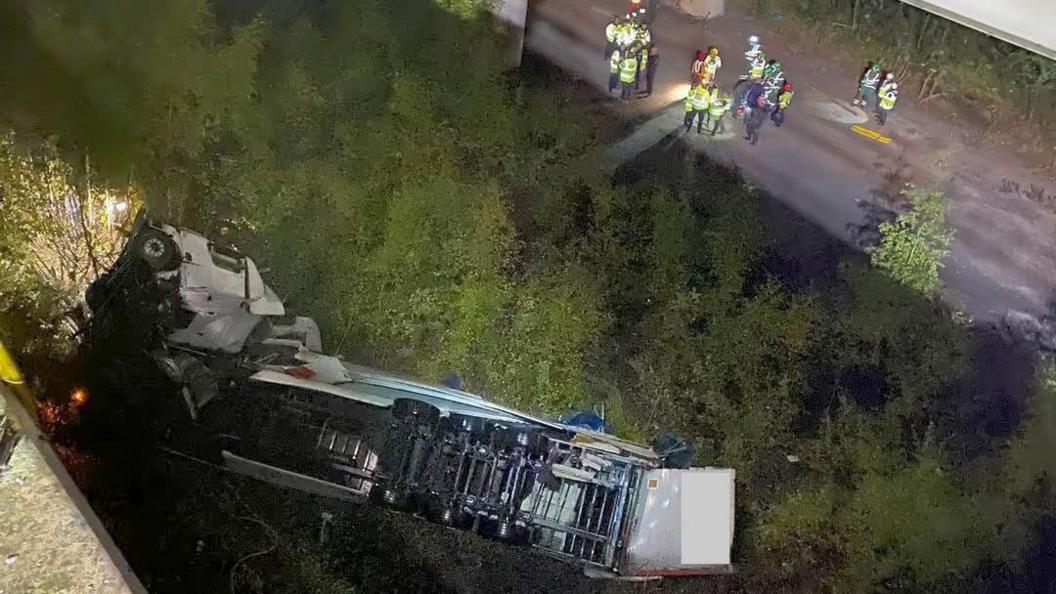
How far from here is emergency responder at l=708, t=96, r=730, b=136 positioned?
8.63 ft

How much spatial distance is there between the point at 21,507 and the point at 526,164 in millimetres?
1861

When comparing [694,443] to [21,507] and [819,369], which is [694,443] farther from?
[21,507]

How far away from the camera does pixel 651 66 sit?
8.70 ft

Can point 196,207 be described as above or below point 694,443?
above

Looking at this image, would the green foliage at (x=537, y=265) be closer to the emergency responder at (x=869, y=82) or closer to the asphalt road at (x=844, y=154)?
the asphalt road at (x=844, y=154)

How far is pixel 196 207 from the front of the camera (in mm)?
2580

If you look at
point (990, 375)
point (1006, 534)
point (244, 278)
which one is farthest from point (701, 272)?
point (244, 278)

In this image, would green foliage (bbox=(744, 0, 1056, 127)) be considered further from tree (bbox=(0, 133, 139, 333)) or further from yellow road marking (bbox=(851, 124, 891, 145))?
tree (bbox=(0, 133, 139, 333))

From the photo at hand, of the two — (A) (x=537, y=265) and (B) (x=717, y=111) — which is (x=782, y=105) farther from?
(A) (x=537, y=265)

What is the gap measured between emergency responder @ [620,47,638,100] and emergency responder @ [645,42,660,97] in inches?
1.6

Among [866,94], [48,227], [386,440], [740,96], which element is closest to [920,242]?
[866,94]

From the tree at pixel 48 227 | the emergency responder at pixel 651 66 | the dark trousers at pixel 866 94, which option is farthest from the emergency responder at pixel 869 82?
the tree at pixel 48 227

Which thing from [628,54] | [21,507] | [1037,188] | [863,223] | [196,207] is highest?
[628,54]

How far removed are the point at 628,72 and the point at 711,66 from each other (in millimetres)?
274
